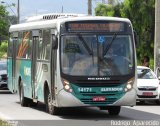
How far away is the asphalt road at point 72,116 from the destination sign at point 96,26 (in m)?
2.58

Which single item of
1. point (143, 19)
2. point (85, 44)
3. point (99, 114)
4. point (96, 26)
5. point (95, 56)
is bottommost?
point (99, 114)

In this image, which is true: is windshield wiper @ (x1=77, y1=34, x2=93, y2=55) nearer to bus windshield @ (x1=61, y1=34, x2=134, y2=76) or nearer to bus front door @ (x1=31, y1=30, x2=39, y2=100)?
bus windshield @ (x1=61, y1=34, x2=134, y2=76)

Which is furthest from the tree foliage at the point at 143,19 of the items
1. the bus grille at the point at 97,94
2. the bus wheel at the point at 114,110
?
the bus grille at the point at 97,94

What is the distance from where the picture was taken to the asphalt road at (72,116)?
17.5 meters

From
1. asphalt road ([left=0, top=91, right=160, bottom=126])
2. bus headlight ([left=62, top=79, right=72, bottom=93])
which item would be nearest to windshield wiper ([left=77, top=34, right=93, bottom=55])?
bus headlight ([left=62, top=79, right=72, bottom=93])

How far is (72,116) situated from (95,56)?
221 cm

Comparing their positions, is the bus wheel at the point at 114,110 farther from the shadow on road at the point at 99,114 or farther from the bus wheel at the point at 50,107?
the bus wheel at the point at 50,107

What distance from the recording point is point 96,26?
19078 millimetres


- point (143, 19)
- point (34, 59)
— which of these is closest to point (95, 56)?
point (34, 59)

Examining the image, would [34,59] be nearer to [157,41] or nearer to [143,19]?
[157,41]

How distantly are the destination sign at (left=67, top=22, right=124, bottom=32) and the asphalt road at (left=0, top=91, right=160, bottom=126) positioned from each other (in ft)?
8.48

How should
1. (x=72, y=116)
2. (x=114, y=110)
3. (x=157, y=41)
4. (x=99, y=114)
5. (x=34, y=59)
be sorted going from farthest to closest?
(x=157, y=41)
(x=34, y=59)
(x=99, y=114)
(x=114, y=110)
(x=72, y=116)

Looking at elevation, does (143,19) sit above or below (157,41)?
above

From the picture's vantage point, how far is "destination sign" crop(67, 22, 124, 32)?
19.0 m
